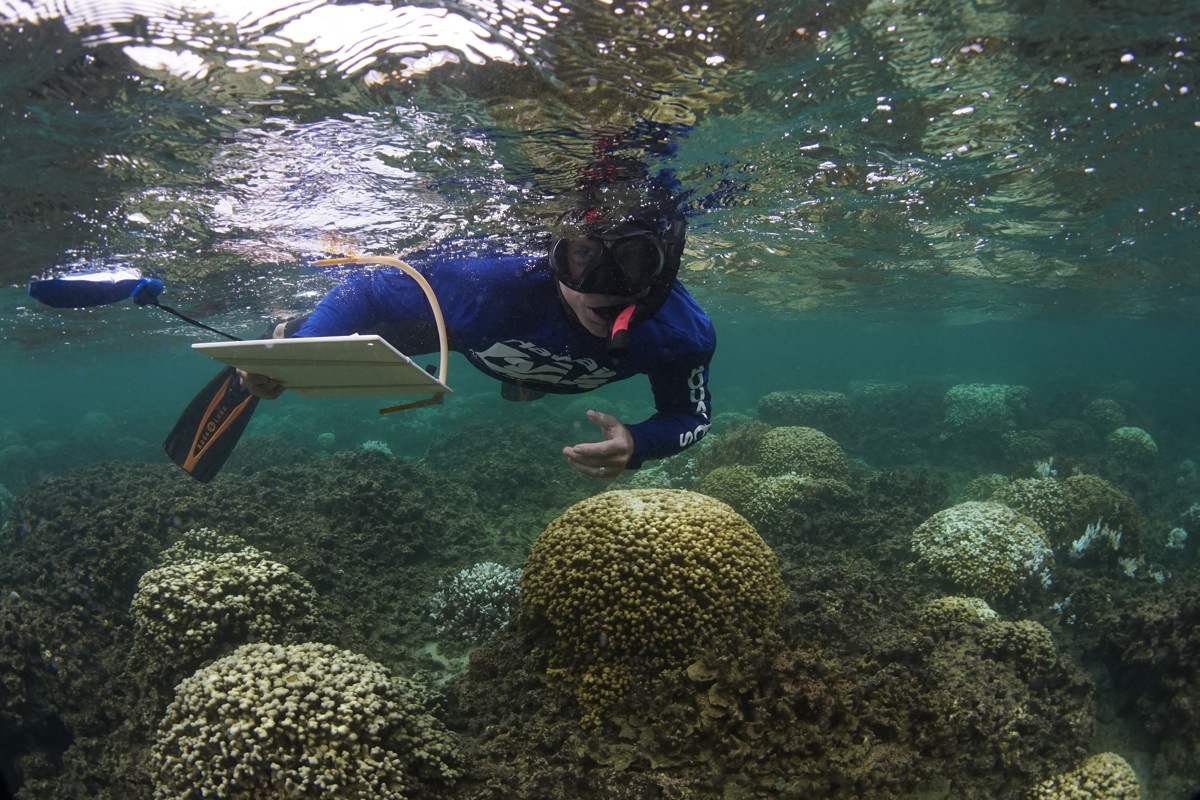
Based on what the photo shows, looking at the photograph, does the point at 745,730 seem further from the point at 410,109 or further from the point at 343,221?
the point at 343,221

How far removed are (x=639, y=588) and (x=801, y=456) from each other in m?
7.94

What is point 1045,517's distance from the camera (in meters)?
10.2

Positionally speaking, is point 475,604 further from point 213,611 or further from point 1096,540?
point 1096,540

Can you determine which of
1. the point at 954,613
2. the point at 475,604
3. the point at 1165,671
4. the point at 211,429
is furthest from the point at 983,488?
the point at 211,429

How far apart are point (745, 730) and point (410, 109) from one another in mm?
7127

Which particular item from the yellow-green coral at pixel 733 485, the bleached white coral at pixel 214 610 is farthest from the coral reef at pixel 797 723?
the yellow-green coral at pixel 733 485

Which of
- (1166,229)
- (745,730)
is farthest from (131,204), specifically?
(1166,229)

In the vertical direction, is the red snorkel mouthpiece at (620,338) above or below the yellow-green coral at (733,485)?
above

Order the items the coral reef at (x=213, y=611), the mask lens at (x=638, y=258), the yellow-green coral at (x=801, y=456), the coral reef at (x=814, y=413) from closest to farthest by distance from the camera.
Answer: the mask lens at (x=638, y=258) < the coral reef at (x=213, y=611) < the yellow-green coral at (x=801, y=456) < the coral reef at (x=814, y=413)

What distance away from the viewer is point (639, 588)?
4.85 meters

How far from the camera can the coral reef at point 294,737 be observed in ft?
12.8

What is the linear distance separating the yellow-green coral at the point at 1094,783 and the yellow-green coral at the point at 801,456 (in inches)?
260

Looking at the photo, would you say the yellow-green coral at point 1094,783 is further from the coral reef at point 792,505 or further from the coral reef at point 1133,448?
the coral reef at point 1133,448

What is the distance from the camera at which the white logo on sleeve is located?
17.6ft
